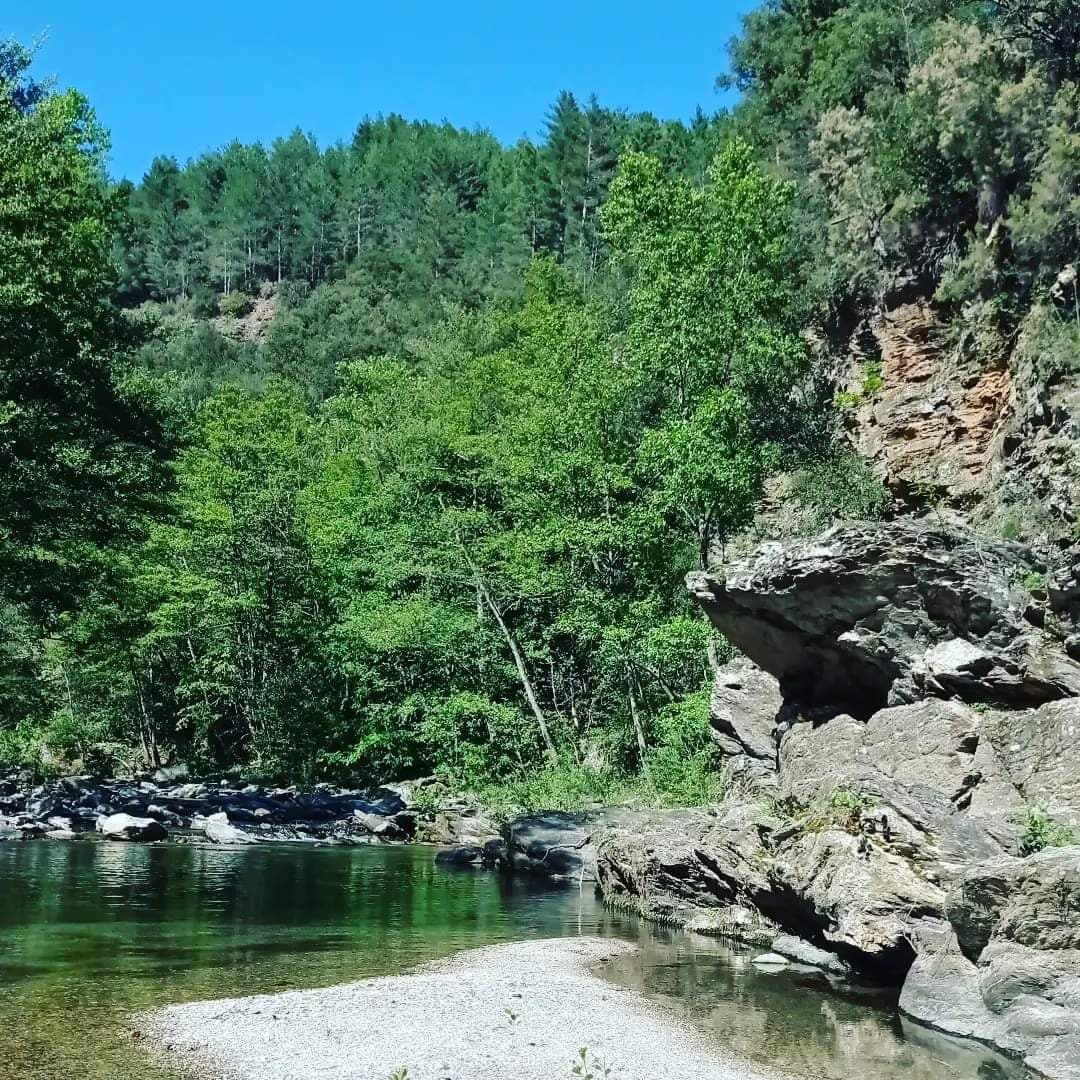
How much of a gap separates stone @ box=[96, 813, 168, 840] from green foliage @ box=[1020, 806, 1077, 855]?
2059 centimetres

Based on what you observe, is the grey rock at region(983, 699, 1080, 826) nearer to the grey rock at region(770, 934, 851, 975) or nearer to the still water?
the grey rock at region(770, 934, 851, 975)

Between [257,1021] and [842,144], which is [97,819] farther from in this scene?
[842,144]

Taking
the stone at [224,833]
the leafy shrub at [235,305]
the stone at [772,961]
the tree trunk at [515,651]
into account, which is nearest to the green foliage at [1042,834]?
the stone at [772,961]

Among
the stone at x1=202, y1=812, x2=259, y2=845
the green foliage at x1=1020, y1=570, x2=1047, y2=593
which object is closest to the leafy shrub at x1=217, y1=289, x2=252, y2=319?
the stone at x1=202, y1=812, x2=259, y2=845

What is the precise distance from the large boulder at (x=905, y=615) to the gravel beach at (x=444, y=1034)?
749 cm

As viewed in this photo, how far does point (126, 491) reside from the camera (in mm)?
20797

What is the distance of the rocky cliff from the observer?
1058cm

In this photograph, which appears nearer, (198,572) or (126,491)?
(126,491)

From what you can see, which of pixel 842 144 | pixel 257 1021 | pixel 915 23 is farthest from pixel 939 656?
pixel 915 23

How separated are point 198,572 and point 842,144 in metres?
26.8

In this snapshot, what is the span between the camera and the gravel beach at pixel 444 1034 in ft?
28.9

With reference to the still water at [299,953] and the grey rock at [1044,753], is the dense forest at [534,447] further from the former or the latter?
the grey rock at [1044,753]

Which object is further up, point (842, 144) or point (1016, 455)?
point (842, 144)

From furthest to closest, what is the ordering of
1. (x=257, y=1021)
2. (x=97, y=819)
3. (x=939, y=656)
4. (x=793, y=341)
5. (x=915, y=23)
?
(x=915, y=23) < (x=793, y=341) < (x=97, y=819) < (x=939, y=656) < (x=257, y=1021)
